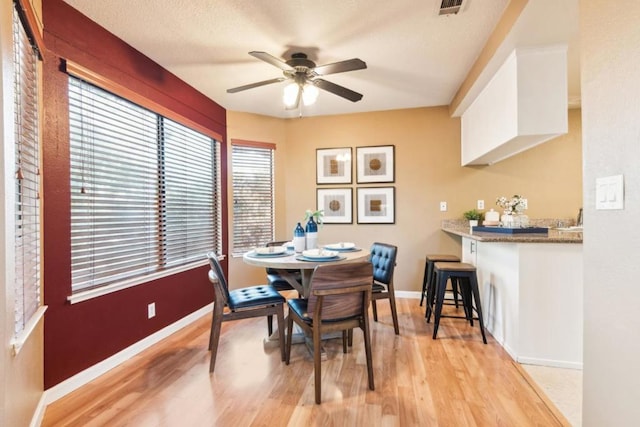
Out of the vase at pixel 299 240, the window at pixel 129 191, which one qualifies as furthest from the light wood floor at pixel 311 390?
the vase at pixel 299 240

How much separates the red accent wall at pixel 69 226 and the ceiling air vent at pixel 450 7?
2389mm

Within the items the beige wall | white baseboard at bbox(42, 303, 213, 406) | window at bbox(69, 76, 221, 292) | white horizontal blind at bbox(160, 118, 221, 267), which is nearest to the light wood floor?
white baseboard at bbox(42, 303, 213, 406)

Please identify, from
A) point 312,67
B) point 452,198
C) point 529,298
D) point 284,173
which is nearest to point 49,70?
point 312,67

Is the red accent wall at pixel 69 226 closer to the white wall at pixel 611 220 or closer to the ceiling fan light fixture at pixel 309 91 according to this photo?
the ceiling fan light fixture at pixel 309 91

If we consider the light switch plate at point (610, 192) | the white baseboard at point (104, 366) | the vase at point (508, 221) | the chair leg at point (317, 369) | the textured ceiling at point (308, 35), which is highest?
the textured ceiling at point (308, 35)

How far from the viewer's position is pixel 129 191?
248cm

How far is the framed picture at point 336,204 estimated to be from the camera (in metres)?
4.25

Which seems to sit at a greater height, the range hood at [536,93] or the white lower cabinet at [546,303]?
the range hood at [536,93]

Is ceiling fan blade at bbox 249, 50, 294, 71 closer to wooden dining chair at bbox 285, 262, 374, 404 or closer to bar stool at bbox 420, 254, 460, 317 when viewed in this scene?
wooden dining chair at bbox 285, 262, 374, 404

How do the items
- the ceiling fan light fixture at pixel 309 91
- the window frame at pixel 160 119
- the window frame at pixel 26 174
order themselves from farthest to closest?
the ceiling fan light fixture at pixel 309 91, the window frame at pixel 160 119, the window frame at pixel 26 174

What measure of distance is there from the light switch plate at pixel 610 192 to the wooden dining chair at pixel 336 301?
1.12m

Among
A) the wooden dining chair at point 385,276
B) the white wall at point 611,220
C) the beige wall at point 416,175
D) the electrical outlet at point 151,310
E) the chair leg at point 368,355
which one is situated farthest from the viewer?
the beige wall at point 416,175

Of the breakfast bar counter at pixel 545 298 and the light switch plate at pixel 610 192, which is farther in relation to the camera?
the breakfast bar counter at pixel 545 298

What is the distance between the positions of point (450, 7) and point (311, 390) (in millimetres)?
2628
